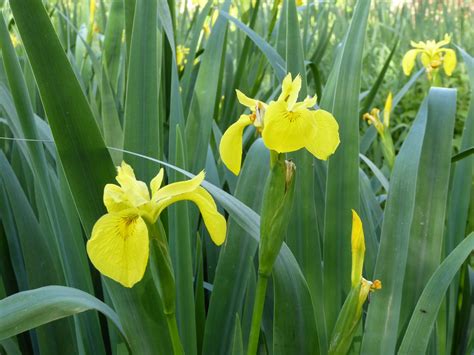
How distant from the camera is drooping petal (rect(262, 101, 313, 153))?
0.53 metres

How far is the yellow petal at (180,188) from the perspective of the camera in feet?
1.62

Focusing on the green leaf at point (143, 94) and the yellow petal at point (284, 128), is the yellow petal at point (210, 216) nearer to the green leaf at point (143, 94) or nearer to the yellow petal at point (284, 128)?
the yellow petal at point (284, 128)

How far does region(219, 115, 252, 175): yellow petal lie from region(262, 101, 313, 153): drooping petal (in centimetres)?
5

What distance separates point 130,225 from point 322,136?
0.60 feet

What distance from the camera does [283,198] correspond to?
1.82 feet

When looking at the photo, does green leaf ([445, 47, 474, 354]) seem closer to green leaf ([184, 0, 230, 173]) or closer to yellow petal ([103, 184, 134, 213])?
green leaf ([184, 0, 230, 173])

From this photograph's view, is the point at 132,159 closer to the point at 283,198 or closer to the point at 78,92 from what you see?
the point at 78,92

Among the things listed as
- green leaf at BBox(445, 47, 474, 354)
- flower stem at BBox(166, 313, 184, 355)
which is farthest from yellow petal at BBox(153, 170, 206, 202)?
green leaf at BBox(445, 47, 474, 354)

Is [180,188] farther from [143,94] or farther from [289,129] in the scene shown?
[143,94]

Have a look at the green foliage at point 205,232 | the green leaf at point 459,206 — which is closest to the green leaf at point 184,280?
the green foliage at point 205,232

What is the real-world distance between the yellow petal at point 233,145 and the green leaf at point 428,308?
231 millimetres

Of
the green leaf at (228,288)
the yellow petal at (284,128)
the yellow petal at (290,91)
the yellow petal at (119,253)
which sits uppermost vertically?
the yellow petal at (290,91)

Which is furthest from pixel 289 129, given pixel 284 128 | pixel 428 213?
pixel 428 213

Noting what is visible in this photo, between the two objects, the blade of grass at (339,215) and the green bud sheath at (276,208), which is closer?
the green bud sheath at (276,208)
